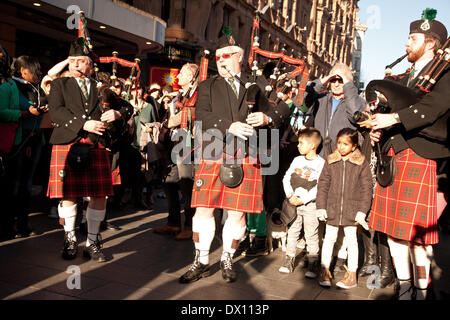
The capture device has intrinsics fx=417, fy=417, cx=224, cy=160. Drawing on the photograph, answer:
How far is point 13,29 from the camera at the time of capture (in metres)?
9.24

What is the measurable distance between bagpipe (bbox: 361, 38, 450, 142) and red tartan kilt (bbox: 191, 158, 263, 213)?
1062mm

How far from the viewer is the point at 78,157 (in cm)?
378

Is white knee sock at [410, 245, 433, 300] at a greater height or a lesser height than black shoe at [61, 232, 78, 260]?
greater

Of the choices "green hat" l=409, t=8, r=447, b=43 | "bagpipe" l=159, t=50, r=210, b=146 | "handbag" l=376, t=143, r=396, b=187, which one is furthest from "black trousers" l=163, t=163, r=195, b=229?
"green hat" l=409, t=8, r=447, b=43

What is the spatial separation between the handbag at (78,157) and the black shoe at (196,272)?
131 centimetres

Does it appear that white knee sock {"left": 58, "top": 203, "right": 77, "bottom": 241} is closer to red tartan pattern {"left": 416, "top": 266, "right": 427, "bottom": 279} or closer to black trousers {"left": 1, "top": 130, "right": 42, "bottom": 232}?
black trousers {"left": 1, "top": 130, "right": 42, "bottom": 232}

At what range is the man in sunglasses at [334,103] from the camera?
4086 mm

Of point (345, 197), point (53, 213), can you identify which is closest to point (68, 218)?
point (53, 213)

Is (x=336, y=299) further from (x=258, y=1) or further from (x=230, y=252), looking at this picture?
(x=258, y=1)

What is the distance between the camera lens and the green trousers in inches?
183

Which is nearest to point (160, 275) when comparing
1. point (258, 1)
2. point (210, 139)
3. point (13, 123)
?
point (210, 139)

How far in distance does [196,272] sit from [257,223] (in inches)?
51.8

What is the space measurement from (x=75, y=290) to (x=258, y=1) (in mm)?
21891

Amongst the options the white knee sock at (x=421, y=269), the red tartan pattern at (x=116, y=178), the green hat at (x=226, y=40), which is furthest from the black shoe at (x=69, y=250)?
the white knee sock at (x=421, y=269)
